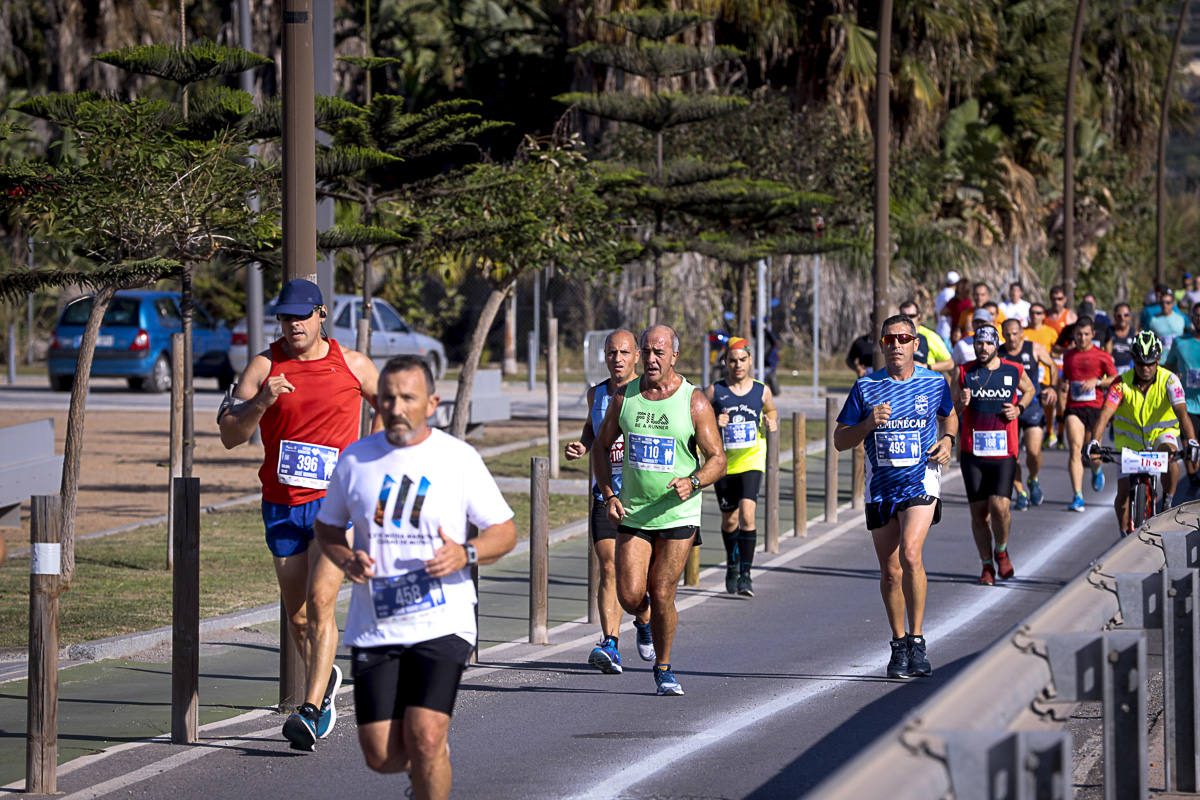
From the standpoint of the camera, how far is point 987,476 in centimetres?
1268

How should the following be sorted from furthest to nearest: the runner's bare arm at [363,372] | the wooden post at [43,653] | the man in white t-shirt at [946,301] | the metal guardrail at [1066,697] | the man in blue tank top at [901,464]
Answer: the man in white t-shirt at [946,301] → the man in blue tank top at [901,464] → the runner's bare arm at [363,372] → the wooden post at [43,653] → the metal guardrail at [1066,697]

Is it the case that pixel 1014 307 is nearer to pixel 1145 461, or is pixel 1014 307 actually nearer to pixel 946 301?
pixel 946 301

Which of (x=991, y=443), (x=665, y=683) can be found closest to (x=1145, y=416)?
(x=991, y=443)

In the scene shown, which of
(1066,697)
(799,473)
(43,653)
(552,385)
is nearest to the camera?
(1066,697)

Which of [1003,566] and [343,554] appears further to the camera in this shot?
[1003,566]

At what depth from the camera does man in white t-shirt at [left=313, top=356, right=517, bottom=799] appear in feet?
17.6

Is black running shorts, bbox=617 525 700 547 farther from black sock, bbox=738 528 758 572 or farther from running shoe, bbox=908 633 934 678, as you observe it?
black sock, bbox=738 528 758 572

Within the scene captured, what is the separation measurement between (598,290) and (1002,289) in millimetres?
10029

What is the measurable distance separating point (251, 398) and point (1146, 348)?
25.0ft

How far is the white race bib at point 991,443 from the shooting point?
41.5 feet

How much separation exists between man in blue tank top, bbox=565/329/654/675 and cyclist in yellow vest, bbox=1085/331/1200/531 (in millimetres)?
4393

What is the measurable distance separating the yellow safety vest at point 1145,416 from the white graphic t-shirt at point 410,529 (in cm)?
841

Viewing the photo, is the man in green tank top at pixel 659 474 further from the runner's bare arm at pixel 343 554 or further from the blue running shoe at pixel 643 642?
the runner's bare arm at pixel 343 554

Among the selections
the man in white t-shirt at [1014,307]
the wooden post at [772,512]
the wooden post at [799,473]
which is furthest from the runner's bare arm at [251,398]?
the man in white t-shirt at [1014,307]
